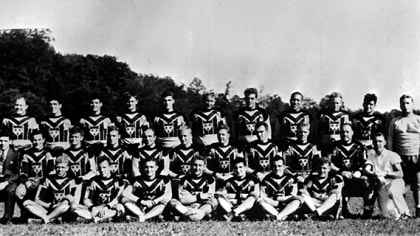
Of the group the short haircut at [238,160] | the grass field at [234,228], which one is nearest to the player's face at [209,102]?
the short haircut at [238,160]

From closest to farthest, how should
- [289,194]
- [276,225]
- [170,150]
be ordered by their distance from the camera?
[276,225]
[289,194]
[170,150]

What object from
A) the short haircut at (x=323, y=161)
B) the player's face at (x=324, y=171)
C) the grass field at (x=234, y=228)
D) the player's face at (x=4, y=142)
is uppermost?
the player's face at (x=4, y=142)

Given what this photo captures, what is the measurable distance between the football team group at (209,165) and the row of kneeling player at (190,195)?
1 centimetres

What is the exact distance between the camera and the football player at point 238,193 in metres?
6.50

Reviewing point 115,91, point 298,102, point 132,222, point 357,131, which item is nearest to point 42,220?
point 132,222

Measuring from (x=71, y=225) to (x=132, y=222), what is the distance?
0.72m

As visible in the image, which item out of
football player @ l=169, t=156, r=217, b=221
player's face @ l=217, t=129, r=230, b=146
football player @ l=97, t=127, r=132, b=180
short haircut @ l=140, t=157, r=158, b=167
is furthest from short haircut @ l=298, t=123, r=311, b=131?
football player @ l=97, t=127, r=132, b=180

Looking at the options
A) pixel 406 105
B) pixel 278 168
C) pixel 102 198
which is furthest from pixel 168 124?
pixel 406 105

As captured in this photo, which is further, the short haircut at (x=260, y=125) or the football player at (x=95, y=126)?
the football player at (x=95, y=126)

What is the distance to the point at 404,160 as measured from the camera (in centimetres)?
713

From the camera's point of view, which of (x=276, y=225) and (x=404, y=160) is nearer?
(x=276, y=225)

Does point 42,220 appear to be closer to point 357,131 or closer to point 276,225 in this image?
point 276,225

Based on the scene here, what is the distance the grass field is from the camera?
5582mm

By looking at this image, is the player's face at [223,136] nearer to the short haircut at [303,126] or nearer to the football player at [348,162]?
the short haircut at [303,126]
